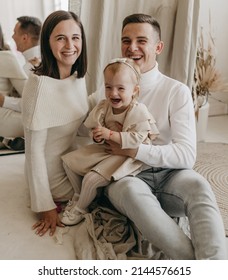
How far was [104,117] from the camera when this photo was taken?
1.46 metres

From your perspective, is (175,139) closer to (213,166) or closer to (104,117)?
(104,117)

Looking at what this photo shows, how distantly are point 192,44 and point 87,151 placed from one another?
1293 millimetres

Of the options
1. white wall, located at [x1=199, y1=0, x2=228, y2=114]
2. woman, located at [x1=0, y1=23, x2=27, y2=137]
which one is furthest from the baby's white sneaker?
white wall, located at [x1=199, y1=0, x2=228, y2=114]

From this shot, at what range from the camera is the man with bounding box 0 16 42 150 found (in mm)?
2047

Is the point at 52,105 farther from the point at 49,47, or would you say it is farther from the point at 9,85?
the point at 9,85

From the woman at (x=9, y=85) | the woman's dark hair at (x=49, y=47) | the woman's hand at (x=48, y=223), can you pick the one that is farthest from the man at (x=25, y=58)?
the woman's hand at (x=48, y=223)

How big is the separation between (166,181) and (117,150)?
24 cm

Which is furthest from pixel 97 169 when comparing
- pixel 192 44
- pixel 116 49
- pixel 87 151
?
pixel 192 44

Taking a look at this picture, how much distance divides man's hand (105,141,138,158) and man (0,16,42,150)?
949mm

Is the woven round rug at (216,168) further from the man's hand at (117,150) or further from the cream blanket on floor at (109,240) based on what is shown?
the man's hand at (117,150)

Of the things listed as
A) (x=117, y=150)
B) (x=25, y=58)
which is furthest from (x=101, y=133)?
(x=25, y=58)

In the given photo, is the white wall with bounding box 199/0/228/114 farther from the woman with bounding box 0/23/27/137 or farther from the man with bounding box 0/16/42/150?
the woman with bounding box 0/23/27/137

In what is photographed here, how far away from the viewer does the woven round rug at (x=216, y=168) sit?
180 centimetres
